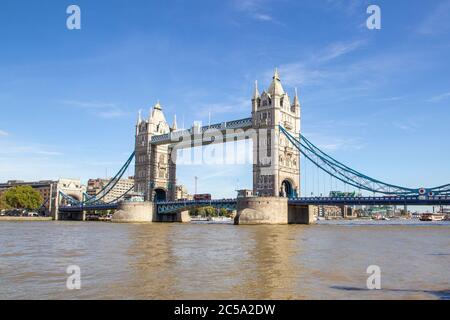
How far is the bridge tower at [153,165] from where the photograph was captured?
363 ft

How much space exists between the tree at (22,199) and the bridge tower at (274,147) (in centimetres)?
8023

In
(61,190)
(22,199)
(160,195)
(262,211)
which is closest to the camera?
(262,211)

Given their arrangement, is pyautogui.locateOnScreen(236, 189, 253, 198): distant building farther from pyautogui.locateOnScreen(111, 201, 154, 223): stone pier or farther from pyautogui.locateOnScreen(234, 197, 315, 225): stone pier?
pyautogui.locateOnScreen(111, 201, 154, 223): stone pier

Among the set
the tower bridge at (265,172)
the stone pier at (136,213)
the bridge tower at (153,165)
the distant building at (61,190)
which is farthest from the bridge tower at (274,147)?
the distant building at (61,190)

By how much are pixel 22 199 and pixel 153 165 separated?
46.9 metres

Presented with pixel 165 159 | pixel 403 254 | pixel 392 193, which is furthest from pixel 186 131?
pixel 403 254

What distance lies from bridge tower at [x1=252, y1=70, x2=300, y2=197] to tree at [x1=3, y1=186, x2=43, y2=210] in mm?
80235

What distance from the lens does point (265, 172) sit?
8306 cm

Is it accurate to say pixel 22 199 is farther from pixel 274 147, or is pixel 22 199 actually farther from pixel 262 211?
pixel 262 211

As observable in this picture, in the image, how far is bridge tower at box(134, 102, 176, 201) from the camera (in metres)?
111

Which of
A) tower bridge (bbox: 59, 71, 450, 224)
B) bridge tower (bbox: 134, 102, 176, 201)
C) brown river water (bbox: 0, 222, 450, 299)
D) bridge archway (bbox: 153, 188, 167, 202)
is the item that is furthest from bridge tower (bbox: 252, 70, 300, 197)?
brown river water (bbox: 0, 222, 450, 299)

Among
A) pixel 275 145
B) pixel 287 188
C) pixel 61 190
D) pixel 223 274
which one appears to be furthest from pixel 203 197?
pixel 223 274

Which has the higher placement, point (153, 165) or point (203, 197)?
point (153, 165)
